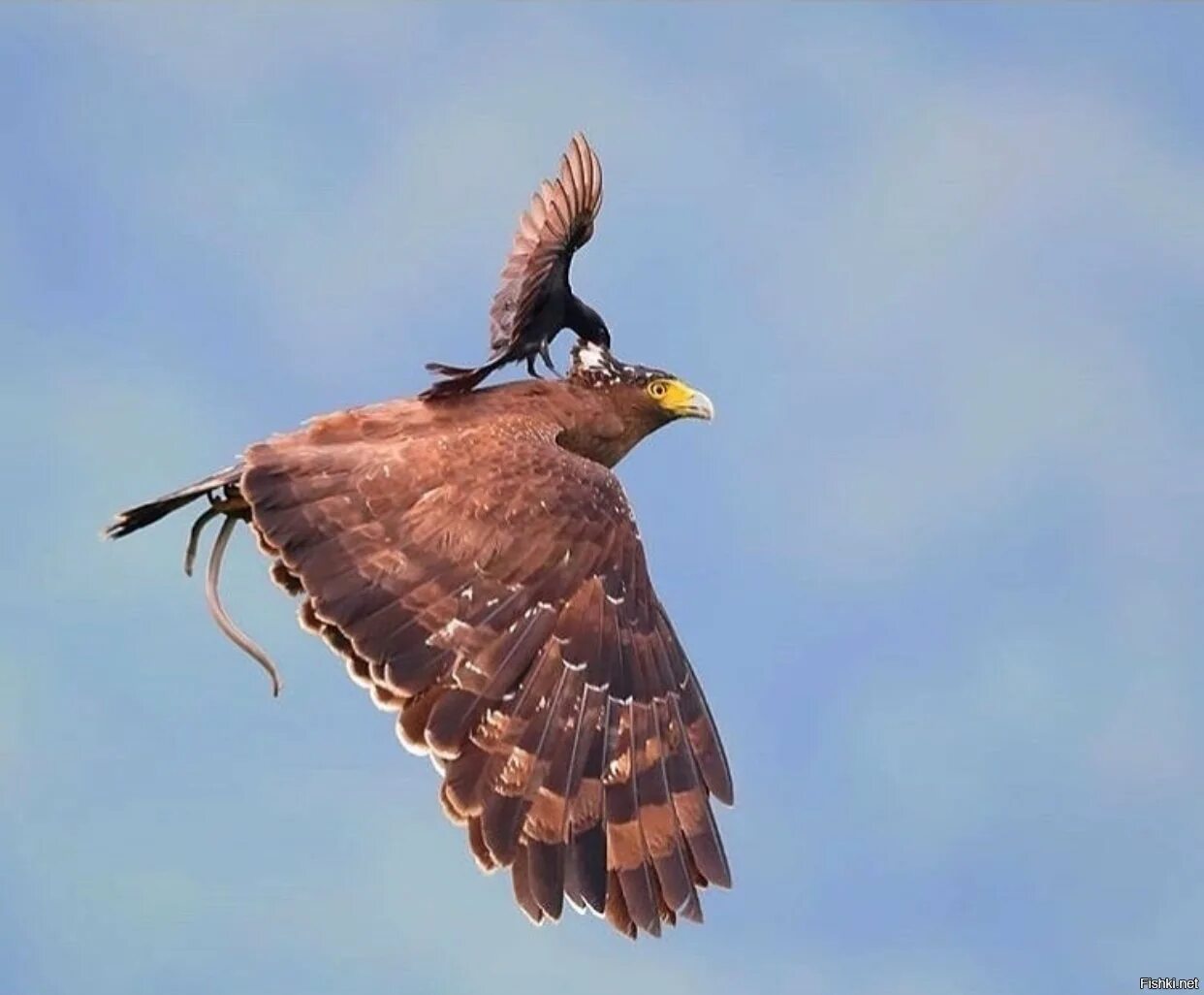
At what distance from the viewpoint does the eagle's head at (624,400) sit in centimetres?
1596

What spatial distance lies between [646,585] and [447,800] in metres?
1.75

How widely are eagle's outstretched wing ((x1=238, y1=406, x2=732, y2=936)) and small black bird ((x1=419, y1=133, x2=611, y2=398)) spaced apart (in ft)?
6.74

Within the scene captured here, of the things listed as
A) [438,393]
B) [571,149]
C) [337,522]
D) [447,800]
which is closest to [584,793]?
[447,800]

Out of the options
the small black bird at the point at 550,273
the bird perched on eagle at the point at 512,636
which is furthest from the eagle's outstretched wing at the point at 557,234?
the bird perched on eagle at the point at 512,636

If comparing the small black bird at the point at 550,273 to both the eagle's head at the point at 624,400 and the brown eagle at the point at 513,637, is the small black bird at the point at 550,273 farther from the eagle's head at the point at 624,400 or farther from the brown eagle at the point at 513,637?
the brown eagle at the point at 513,637

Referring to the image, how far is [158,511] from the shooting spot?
14602mm

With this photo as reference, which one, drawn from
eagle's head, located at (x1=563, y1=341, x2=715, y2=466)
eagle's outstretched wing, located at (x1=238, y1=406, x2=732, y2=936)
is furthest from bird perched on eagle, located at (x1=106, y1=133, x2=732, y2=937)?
eagle's head, located at (x1=563, y1=341, x2=715, y2=466)

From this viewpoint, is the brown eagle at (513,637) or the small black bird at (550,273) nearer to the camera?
the brown eagle at (513,637)

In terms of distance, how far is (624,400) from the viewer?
634 inches

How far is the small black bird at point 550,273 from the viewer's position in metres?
16.3

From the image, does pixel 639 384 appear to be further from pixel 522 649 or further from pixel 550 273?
pixel 522 649

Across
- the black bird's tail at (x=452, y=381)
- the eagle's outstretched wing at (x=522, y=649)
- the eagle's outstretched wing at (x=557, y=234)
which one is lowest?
the eagle's outstretched wing at (x=522, y=649)

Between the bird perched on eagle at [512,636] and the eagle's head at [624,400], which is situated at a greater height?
the eagle's head at [624,400]

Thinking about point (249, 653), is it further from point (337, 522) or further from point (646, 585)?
point (646, 585)
